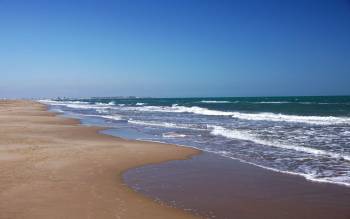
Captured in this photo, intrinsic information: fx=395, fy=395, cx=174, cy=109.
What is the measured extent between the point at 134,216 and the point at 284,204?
9.27 feet

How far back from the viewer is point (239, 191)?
8461 mm

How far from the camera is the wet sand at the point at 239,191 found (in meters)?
6.94

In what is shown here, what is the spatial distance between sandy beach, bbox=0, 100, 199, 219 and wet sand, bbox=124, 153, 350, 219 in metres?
0.55

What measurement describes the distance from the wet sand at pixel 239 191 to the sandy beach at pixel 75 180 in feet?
1.81

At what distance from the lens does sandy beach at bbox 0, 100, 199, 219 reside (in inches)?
270

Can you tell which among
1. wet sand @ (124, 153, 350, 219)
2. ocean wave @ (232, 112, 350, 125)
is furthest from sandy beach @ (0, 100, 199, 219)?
ocean wave @ (232, 112, 350, 125)

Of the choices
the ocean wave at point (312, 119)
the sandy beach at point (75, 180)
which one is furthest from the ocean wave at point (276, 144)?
the ocean wave at point (312, 119)

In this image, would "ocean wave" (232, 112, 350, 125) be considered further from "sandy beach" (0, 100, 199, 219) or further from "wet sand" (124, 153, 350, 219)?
"wet sand" (124, 153, 350, 219)

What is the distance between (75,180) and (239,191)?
12.6ft

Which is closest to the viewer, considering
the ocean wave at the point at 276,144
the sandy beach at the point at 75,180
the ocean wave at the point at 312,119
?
the sandy beach at the point at 75,180

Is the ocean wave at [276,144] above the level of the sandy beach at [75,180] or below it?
above

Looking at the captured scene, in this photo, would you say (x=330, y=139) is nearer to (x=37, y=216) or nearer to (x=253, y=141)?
(x=253, y=141)

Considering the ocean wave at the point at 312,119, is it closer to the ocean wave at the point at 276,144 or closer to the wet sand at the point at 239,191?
the ocean wave at the point at 276,144

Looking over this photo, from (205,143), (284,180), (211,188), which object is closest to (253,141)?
(205,143)
